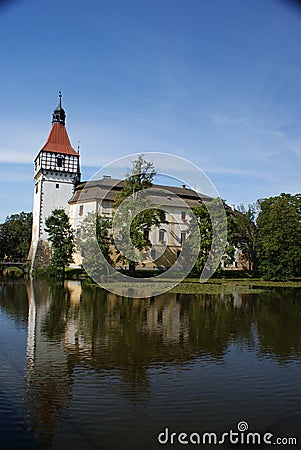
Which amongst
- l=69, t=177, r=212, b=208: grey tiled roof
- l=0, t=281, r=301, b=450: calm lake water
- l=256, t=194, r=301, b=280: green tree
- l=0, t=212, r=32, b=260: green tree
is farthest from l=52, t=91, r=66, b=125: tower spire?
l=0, t=281, r=301, b=450: calm lake water

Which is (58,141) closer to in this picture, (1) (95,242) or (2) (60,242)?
(2) (60,242)

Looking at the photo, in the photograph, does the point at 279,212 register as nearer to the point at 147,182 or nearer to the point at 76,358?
the point at 147,182

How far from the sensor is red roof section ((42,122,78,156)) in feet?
164

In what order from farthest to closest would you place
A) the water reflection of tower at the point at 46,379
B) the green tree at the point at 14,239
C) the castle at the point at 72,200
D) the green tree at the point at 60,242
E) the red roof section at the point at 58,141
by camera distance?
the green tree at the point at 14,239, the red roof section at the point at 58,141, the castle at the point at 72,200, the green tree at the point at 60,242, the water reflection of tower at the point at 46,379

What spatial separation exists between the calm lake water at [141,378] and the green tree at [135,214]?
60.9 ft

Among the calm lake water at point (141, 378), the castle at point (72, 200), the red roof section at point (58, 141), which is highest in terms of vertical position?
the red roof section at point (58, 141)

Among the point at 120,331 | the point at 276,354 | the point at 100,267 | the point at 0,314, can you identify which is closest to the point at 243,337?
the point at 276,354

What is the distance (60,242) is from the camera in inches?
1676

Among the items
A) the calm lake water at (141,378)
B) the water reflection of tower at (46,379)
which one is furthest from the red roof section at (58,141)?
the water reflection of tower at (46,379)

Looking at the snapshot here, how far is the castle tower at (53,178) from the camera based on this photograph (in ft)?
161

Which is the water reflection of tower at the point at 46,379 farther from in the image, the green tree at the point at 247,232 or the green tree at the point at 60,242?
the green tree at the point at 247,232

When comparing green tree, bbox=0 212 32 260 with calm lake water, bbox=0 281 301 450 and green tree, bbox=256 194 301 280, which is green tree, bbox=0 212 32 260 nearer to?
green tree, bbox=256 194 301 280

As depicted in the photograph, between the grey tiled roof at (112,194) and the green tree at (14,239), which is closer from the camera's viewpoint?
the grey tiled roof at (112,194)

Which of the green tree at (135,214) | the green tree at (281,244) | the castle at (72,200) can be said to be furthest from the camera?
the castle at (72,200)
